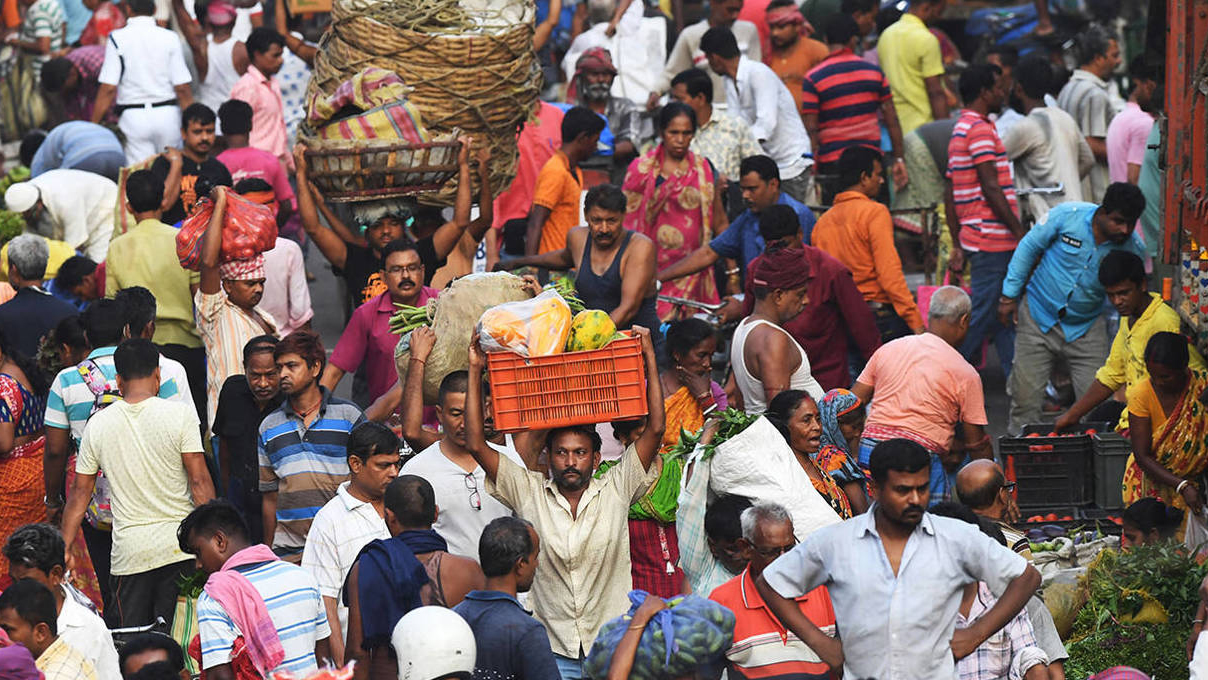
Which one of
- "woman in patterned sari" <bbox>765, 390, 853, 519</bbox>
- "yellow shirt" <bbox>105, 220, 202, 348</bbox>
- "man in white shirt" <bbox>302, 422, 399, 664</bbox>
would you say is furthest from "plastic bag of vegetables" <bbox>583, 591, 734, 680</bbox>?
"yellow shirt" <bbox>105, 220, 202, 348</bbox>

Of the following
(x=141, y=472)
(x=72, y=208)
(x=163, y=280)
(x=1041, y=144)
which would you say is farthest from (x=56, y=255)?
(x=1041, y=144)

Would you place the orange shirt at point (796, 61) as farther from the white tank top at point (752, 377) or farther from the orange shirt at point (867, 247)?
the white tank top at point (752, 377)

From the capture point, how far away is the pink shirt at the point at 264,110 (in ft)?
45.8

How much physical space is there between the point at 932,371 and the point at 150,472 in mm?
3421

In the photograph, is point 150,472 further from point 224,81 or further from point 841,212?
point 224,81

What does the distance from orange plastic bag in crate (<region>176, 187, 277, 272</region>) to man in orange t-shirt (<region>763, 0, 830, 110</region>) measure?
612 centimetres

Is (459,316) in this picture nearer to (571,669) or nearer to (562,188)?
(571,669)

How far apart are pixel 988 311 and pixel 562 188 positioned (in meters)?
2.61

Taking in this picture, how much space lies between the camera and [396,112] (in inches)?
375

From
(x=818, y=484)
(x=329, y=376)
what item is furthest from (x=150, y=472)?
(x=818, y=484)

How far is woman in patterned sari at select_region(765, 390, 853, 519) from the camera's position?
25.3 ft

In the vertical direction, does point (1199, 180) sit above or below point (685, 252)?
above

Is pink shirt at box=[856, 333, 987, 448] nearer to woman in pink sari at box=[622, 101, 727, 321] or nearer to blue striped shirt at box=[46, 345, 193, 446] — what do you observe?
woman in pink sari at box=[622, 101, 727, 321]

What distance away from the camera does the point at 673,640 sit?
5793 mm
